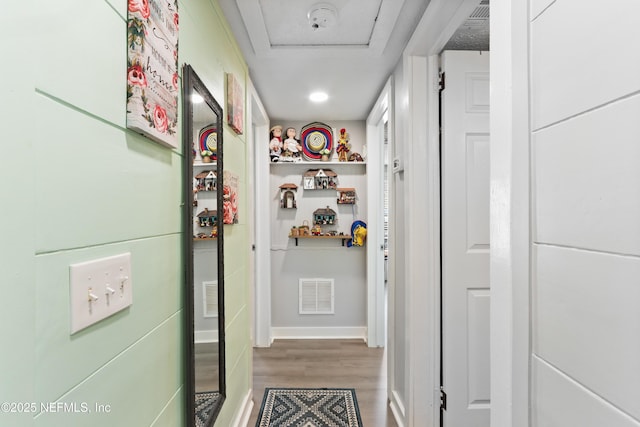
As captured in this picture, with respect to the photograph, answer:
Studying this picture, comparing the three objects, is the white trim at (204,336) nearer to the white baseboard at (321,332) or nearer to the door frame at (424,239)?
the door frame at (424,239)

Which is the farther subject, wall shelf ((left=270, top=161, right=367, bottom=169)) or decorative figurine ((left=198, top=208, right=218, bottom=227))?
wall shelf ((left=270, top=161, right=367, bottom=169))

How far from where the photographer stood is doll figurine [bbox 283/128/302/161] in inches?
137

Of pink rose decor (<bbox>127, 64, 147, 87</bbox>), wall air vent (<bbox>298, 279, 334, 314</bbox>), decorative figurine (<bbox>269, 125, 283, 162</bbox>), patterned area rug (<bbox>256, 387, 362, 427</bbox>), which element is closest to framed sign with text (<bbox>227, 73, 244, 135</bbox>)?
pink rose decor (<bbox>127, 64, 147, 87</bbox>)

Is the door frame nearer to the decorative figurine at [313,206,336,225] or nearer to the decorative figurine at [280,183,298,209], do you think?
the decorative figurine at [313,206,336,225]

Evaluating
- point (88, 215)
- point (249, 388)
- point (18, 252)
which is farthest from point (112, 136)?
point (249, 388)

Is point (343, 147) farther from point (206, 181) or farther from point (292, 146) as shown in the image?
point (206, 181)

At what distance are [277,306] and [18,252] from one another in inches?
130

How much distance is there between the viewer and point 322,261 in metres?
3.65

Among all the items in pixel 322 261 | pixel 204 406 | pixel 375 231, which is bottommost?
pixel 204 406

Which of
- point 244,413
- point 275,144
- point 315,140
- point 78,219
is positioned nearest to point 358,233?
point 315,140

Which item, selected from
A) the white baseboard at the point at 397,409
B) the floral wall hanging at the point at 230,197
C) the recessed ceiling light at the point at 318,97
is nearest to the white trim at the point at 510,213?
the floral wall hanging at the point at 230,197

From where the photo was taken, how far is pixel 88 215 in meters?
0.66

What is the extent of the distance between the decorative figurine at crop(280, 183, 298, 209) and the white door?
6.40 ft

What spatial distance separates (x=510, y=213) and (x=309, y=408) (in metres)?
2.09
